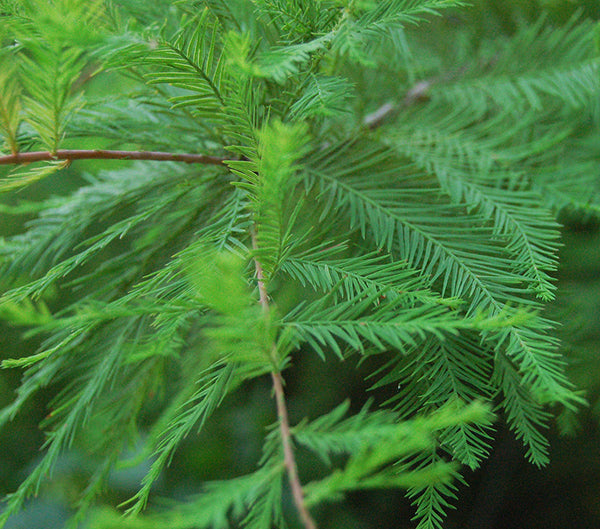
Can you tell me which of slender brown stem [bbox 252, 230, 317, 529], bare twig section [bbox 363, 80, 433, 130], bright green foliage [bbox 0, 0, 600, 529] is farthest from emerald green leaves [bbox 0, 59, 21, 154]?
bare twig section [bbox 363, 80, 433, 130]

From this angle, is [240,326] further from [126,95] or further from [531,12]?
[531,12]

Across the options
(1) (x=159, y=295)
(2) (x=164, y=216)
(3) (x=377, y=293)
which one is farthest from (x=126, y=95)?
(3) (x=377, y=293)

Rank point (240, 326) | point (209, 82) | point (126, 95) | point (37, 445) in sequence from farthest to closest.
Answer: point (37, 445) < point (126, 95) < point (209, 82) < point (240, 326)

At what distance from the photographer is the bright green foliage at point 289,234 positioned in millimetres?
305

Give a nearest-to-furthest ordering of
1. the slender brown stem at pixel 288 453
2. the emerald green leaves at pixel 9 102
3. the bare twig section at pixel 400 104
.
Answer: the slender brown stem at pixel 288 453 < the emerald green leaves at pixel 9 102 < the bare twig section at pixel 400 104

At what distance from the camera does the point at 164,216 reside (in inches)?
22.5

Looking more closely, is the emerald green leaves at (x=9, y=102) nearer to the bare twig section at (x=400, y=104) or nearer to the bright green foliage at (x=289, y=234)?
the bright green foliage at (x=289, y=234)

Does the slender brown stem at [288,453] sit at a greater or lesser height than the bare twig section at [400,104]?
lesser

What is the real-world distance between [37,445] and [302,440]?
121cm

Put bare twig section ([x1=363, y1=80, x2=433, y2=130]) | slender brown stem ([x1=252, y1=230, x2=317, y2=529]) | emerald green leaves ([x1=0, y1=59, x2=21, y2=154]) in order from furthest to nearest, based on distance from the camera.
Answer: bare twig section ([x1=363, y1=80, x2=433, y2=130]), emerald green leaves ([x1=0, y1=59, x2=21, y2=154]), slender brown stem ([x1=252, y1=230, x2=317, y2=529])

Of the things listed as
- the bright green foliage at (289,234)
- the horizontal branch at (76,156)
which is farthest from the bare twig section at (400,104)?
the horizontal branch at (76,156)

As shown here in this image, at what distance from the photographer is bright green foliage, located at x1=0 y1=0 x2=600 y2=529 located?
1.00ft

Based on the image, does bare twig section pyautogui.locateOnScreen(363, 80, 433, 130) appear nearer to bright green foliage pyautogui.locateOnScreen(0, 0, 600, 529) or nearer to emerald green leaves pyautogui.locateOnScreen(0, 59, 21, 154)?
bright green foliage pyautogui.locateOnScreen(0, 0, 600, 529)

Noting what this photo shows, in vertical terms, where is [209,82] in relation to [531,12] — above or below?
below
